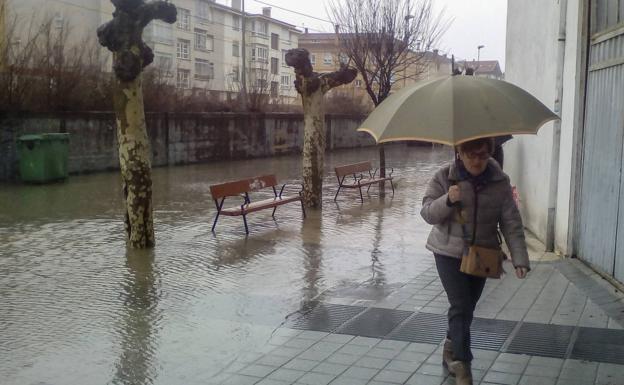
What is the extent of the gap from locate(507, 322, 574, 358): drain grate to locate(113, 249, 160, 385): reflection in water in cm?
271

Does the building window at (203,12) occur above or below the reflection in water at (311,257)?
above

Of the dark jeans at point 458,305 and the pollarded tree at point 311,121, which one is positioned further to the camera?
the pollarded tree at point 311,121

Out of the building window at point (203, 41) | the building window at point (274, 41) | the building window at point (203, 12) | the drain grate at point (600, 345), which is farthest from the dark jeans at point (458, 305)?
the building window at point (274, 41)

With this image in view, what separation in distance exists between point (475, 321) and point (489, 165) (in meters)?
2.00

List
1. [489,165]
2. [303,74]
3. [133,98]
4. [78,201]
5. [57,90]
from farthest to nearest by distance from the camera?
[57,90], [78,201], [303,74], [133,98], [489,165]

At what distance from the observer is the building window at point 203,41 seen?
201 ft

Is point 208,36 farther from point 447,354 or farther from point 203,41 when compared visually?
point 447,354

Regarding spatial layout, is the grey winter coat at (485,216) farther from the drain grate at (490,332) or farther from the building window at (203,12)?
the building window at (203,12)

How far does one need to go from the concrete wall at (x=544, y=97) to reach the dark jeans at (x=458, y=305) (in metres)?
4.16

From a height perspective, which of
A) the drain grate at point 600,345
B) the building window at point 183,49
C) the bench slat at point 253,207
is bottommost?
the drain grate at point 600,345

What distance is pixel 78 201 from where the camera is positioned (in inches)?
559

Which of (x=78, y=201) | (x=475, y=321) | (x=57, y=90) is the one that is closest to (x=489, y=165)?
(x=475, y=321)

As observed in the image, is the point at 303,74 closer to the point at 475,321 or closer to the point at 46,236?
the point at 46,236

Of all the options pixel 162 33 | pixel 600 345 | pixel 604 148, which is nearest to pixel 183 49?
pixel 162 33
